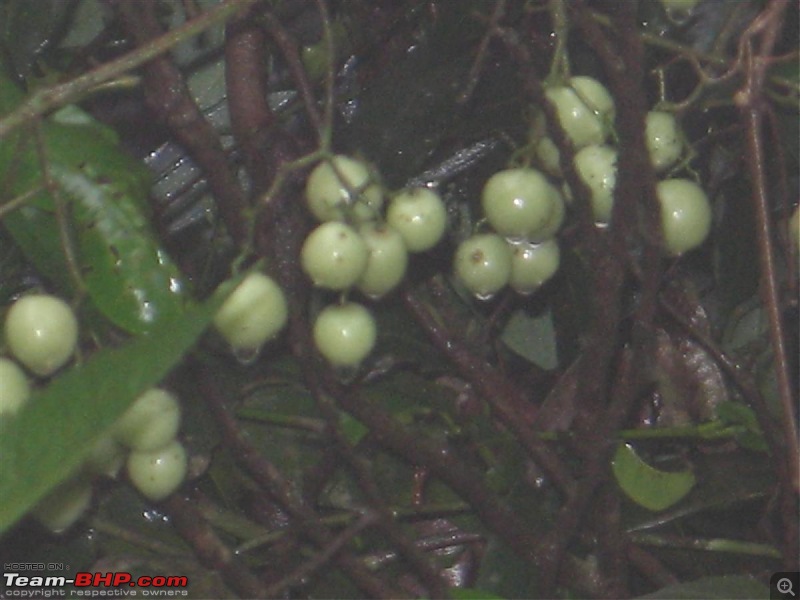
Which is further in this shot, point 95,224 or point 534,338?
point 534,338

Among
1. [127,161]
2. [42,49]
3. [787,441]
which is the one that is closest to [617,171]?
[787,441]

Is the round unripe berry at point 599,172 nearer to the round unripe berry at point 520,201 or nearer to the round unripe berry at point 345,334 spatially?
the round unripe berry at point 520,201

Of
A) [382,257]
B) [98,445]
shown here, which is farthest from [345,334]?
[98,445]

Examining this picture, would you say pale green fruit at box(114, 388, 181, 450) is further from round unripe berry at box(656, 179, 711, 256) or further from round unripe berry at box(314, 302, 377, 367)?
round unripe berry at box(656, 179, 711, 256)

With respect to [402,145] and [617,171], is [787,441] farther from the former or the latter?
[402,145]

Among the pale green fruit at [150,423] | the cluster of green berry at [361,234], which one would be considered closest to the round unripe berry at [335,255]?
the cluster of green berry at [361,234]

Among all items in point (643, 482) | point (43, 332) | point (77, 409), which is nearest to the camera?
point (77, 409)

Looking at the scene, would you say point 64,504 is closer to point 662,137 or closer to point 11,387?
point 11,387
